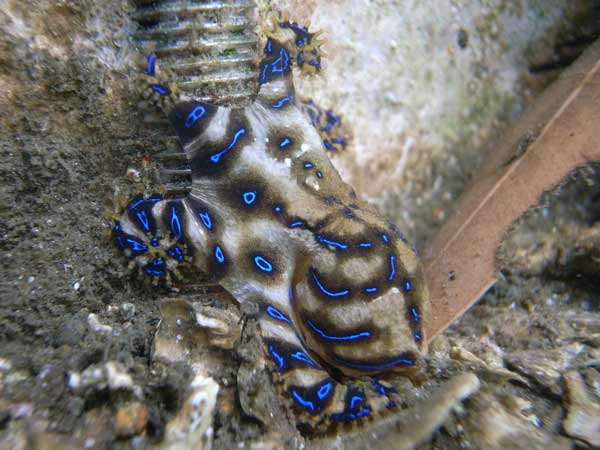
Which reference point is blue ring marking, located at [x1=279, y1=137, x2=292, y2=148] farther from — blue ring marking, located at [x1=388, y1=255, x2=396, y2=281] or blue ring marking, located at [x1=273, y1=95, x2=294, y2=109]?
blue ring marking, located at [x1=388, y1=255, x2=396, y2=281]

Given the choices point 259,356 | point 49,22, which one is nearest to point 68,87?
point 49,22

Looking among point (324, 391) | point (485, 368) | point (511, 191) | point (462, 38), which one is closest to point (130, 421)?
point (324, 391)

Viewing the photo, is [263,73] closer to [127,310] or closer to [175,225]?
[175,225]

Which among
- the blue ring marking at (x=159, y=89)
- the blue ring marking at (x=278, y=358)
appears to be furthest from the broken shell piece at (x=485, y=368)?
the blue ring marking at (x=159, y=89)

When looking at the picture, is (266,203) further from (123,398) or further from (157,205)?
(123,398)

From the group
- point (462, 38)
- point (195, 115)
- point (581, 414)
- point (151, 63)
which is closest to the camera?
point (581, 414)

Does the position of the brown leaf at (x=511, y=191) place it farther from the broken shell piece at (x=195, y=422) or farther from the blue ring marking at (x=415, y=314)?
the broken shell piece at (x=195, y=422)

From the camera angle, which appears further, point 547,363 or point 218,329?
point 547,363
